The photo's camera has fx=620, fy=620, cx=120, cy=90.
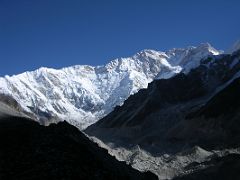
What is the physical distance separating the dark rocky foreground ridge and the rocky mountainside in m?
22.3

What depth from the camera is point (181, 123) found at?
100750mm

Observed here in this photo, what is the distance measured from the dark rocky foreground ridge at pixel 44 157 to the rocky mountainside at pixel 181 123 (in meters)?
22.3

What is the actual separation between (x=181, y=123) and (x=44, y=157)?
237 ft

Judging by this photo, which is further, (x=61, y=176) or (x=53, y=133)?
(x=53, y=133)

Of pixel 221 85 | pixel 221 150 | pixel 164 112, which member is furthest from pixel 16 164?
pixel 221 85

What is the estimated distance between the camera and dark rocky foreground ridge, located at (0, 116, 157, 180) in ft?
91.2

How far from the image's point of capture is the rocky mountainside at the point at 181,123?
69.8 metres

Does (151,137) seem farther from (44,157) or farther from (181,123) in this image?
(44,157)

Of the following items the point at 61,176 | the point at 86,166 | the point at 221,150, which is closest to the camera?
the point at 61,176

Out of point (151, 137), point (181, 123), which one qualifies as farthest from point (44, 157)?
point (151, 137)

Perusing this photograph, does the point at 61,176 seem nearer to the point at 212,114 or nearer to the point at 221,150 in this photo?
the point at 221,150

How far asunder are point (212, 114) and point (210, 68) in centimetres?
5154

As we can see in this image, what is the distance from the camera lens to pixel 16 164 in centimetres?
2889

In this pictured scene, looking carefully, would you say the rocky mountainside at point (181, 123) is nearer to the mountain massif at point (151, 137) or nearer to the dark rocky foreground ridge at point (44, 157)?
the mountain massif at point (151, 137)
